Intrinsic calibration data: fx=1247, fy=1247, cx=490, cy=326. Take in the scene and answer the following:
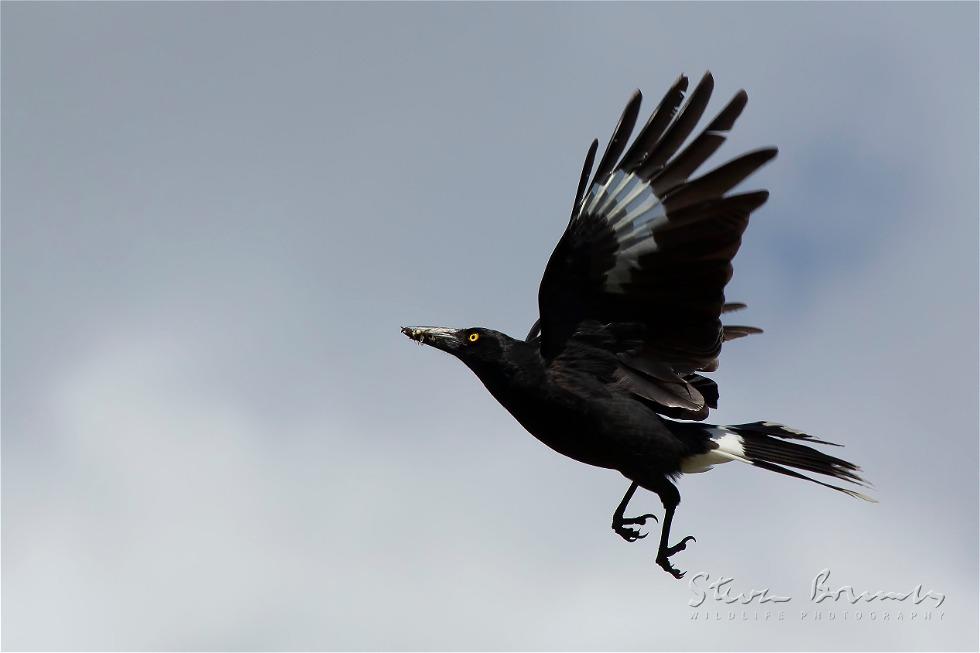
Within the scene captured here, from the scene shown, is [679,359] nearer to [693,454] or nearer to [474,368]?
[693,454]

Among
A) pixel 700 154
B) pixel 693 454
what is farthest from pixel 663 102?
pixel 693 454

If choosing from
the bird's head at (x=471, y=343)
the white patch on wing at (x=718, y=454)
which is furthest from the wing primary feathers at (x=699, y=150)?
the white patch on wing at (x=718, y=454)

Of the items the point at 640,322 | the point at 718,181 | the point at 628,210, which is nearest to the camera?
the point at 718,181

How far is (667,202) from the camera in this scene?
1073cm

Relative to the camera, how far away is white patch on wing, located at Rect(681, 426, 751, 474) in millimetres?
11531

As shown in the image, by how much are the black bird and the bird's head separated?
0.01m

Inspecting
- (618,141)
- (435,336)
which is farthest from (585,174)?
(435,336)

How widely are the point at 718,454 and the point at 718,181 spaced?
8.75 ft

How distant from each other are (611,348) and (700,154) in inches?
77.1

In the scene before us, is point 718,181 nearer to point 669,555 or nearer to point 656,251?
point 656,251

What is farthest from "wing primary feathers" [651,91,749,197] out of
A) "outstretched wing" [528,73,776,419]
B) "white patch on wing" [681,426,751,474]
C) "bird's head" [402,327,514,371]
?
"white patch on wing" [681,426,751,474]

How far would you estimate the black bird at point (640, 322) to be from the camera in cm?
1064

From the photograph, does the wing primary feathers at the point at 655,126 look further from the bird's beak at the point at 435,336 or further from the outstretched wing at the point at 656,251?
the bird's beak at the point at 435,336

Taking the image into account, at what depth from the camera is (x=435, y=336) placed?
457 inches
